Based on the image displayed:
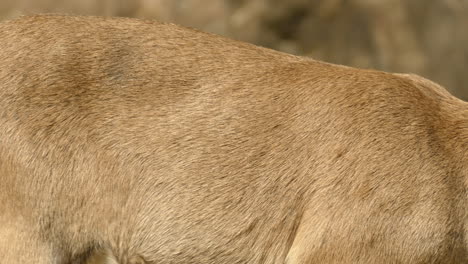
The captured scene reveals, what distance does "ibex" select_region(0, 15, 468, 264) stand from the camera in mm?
3855

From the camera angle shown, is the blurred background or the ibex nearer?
the ibex

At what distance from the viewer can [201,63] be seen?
161 inches

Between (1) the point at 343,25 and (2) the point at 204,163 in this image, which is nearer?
(2) the point at 204,163

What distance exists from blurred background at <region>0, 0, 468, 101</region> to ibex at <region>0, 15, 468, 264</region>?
216 cm

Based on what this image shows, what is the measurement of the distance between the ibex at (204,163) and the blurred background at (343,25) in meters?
2.16

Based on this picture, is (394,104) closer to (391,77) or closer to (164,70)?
(391,77)

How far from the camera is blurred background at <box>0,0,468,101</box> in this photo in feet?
20.5

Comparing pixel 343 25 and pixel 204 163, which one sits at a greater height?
pixel 343 25

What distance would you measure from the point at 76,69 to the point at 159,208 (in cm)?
68

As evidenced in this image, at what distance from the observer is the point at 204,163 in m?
3.96

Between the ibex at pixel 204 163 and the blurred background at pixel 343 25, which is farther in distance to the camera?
the blurred background at pixel 343 25

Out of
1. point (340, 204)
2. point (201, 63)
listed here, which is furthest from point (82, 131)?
point (340, 204)

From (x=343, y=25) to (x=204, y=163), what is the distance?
8.88ft

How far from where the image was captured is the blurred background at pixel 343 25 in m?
6.25
